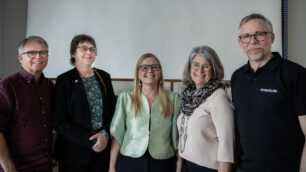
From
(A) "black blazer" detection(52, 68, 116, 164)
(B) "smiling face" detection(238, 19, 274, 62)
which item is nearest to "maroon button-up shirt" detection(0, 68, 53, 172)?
(A) "black blazer" detection(52, 68, 116, 164)

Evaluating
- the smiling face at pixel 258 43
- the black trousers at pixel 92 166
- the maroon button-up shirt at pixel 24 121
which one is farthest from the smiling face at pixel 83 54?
the smiling face at pixel 258 43

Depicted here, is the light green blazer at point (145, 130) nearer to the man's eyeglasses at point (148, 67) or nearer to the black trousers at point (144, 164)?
the black trousers at point (144, 164)

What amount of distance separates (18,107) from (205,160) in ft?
4.35

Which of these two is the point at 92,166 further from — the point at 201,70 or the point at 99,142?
the point at 201,70

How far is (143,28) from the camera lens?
314 cm

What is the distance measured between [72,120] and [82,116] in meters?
0.11

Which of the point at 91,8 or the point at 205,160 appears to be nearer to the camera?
the point at 205,160

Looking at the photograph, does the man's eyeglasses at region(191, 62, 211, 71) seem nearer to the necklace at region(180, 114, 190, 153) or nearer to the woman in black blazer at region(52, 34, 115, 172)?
the necklace at region(180, 114, 190, 153)

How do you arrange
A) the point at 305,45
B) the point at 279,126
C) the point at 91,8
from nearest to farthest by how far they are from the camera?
the point at 279,126, the point at 305,45, the point at 91,8

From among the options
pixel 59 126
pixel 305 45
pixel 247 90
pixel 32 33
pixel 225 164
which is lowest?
pixel 225 164

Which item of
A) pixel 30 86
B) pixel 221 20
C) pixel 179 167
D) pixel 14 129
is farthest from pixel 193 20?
pixel 14 129

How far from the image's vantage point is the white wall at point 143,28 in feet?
9.87

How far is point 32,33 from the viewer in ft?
10.8

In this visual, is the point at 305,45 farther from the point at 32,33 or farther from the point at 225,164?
the point at 32,33
